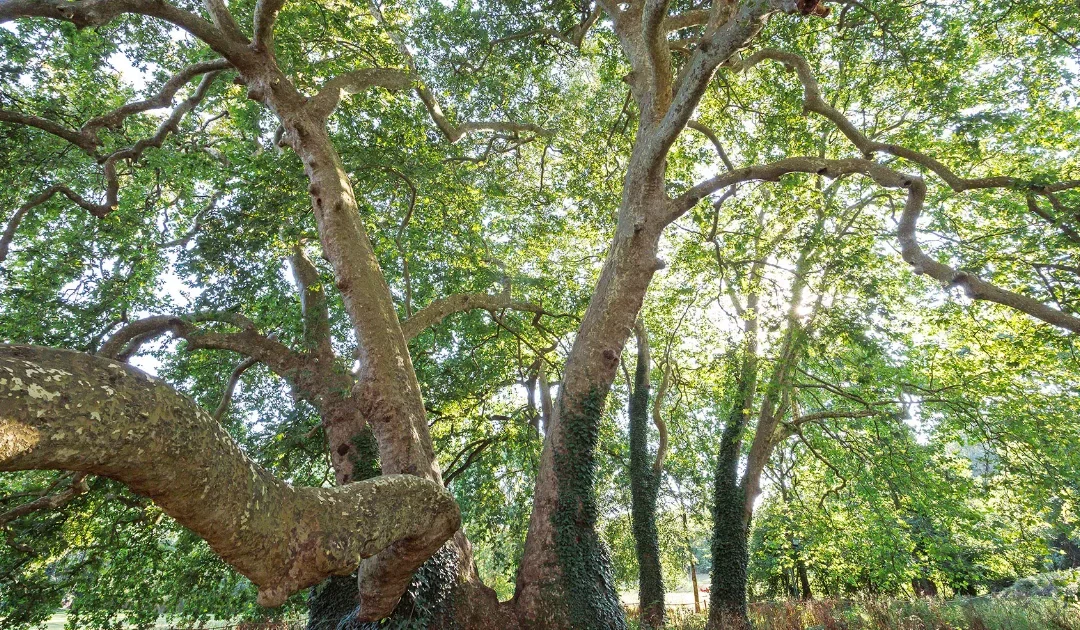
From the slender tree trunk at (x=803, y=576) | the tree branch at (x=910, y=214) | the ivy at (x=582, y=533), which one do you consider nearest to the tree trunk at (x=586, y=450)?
the ivy at (x=582, y=533)

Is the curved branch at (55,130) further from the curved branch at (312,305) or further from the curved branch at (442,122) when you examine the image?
the curved branch at (442,122)

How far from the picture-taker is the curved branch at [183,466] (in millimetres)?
1562

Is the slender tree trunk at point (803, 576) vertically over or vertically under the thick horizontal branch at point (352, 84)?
under

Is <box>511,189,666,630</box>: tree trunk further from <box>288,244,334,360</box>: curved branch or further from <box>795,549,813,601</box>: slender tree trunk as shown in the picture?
<box>795,549,813,601</box>: slender tree trunk

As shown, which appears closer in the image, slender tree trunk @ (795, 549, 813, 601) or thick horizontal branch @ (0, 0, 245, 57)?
thick horizontal branch @ (0, 0, 245, 57)

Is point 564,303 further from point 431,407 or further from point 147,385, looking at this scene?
point 147,385

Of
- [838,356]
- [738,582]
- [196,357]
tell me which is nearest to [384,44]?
[196,357]

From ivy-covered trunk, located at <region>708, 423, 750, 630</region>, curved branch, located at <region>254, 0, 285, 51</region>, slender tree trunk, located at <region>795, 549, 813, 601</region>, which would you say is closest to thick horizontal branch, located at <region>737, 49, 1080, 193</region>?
ivy-covered trunk, located at <region>708, 423, 750, 630</region>

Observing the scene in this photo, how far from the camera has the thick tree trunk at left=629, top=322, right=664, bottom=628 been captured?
9.50m

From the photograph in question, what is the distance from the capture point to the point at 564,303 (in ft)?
31.9

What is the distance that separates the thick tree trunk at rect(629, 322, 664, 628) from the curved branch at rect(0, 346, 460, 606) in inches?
306

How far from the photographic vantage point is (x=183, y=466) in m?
1.95

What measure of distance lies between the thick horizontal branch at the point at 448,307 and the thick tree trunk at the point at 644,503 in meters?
4.29

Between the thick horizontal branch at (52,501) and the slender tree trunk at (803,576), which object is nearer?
the thick horizontal branch at (52,501)
